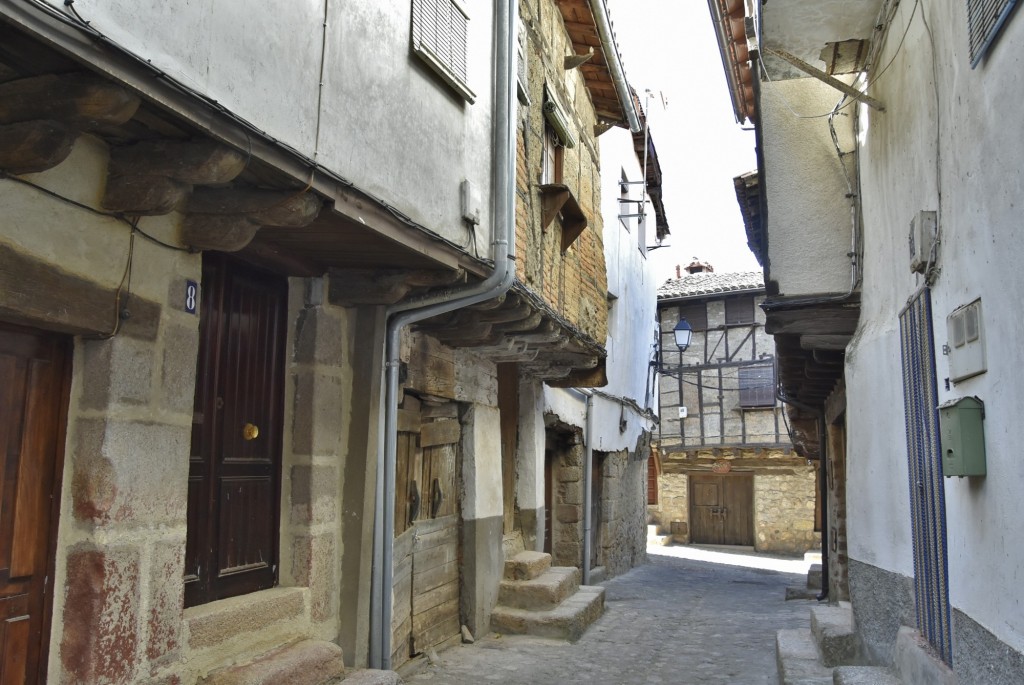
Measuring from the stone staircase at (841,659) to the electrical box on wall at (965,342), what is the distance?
118 cm

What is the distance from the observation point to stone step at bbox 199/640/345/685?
12.2 feet

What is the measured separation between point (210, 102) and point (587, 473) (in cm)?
923

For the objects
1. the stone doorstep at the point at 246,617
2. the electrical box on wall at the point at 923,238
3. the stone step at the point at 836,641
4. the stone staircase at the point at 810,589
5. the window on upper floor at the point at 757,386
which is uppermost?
the window on upper floor at the point at 757,386

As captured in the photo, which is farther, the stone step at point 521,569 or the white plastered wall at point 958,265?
the stone step at point 521,569

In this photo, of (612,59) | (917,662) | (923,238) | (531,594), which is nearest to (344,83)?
(923,238)

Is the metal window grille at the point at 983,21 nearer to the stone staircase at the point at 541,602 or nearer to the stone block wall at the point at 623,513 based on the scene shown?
the stone staircase at the point at 541,602

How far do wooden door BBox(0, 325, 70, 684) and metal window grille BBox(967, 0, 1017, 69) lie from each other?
3411 mm

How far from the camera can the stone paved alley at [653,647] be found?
241 inches

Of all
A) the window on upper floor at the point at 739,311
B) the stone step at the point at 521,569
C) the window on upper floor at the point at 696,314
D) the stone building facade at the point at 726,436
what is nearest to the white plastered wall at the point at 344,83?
the stone step at the point at 521,569

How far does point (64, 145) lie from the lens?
8.90 ft

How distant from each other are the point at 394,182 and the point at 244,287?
925mm

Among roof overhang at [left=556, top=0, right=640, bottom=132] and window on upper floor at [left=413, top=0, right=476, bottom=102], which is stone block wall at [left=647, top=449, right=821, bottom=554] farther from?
window on upper floor at [left=413, top=0, right=476, bottom=102]

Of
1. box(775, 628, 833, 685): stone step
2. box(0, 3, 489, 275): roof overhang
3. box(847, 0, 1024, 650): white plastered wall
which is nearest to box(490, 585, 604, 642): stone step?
box(775, 628, 833, 685): stone step

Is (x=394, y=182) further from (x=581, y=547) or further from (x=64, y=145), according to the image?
(x=581, y=547)
